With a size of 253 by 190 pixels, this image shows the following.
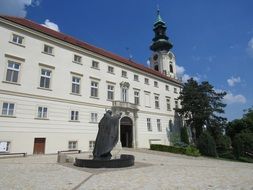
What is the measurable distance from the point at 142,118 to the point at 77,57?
1299cm

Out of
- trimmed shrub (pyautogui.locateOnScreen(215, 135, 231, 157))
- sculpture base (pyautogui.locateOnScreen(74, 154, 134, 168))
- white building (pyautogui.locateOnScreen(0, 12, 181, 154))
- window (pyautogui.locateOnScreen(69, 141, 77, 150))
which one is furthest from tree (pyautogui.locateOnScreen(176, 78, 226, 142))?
sculpture base (pyautogui.locateOnScreen(74, 154, 134, 168))

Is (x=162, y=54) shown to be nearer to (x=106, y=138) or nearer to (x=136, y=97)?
(x=136, y=97)

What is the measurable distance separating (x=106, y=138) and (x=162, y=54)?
38746 millimetres

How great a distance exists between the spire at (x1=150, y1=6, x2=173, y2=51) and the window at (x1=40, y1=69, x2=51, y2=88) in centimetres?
3326

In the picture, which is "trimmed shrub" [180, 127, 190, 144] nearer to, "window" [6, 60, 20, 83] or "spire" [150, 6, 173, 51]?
→ "spire" [150, 6, 173, 51]

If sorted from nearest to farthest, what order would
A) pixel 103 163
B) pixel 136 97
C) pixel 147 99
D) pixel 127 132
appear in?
pixel 103 163, pixel 127 132, pixel 136 97, pixel 147 99

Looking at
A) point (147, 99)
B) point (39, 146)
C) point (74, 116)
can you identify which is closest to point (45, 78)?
point (74, 116)

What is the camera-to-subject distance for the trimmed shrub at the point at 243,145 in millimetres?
31672

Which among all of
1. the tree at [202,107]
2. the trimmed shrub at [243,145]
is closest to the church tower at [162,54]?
the tree at [202,107]

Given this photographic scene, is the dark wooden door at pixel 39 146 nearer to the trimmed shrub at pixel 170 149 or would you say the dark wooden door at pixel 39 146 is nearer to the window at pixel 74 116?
the window at pixel 74 116

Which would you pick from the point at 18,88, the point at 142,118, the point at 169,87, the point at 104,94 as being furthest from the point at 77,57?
the point at 169,87

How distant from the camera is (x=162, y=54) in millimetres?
47594

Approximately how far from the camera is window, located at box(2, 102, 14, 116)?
58.3 ft

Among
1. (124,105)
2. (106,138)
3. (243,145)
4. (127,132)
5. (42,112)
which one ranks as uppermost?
(124,105)
